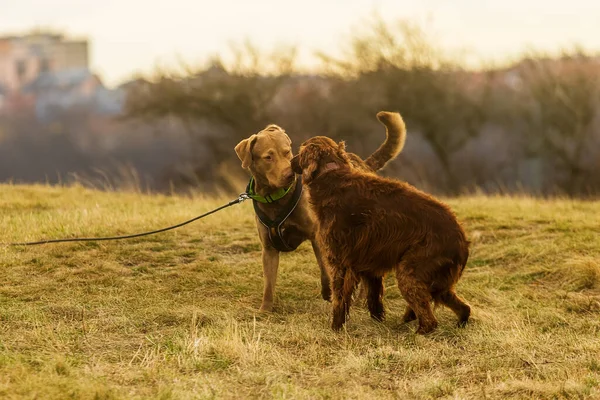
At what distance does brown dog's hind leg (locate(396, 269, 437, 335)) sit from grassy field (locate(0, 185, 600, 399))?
13 cm

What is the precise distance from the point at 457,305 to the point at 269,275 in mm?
1740

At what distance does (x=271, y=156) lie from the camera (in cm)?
664

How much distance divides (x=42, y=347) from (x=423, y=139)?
25.4 meters

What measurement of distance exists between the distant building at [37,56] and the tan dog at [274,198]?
77.1ft

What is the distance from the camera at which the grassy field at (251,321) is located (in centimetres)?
469

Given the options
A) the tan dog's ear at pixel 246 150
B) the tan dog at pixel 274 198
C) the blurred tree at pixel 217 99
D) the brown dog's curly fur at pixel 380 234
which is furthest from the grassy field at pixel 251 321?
the blurred tree at pixel 217 99

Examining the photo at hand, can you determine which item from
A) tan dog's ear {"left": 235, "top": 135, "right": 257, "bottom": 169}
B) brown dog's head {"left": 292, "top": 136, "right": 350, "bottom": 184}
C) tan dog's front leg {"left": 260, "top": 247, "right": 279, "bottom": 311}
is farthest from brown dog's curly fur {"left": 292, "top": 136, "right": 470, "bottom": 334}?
tan dog's front leg {"left": 260, "top": 247, "right": 279, "bottom": 311}

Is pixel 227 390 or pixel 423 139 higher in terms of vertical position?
pixel 227 390

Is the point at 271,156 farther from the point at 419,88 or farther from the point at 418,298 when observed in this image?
the point at 419,88

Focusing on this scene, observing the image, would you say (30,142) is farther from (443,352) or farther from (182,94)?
(443,352)

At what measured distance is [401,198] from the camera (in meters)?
5.96

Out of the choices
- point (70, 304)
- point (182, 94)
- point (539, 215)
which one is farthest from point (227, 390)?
point (182, 94)

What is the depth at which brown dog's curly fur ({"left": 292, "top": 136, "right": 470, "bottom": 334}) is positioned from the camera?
581 cm

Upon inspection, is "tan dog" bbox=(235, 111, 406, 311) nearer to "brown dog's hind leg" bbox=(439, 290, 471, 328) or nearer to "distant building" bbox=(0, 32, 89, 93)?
"brown dog's hind leg" bbox=(439, 290, 471, 328)
